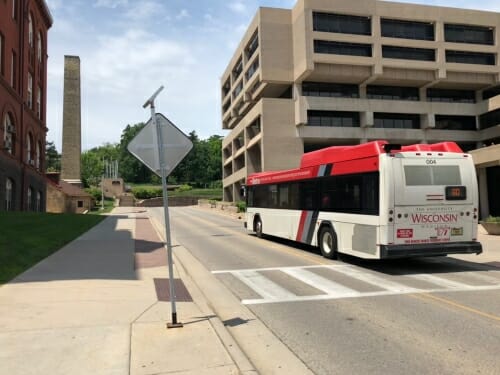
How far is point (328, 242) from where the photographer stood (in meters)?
14.1

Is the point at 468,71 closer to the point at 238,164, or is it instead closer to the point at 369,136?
the point at 369,136

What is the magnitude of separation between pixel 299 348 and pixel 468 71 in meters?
55.4

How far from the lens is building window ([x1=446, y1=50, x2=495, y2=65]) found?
178 feet

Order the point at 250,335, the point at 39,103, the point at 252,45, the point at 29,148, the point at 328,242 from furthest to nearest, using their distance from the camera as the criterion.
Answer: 1. the point at 252,45
2. the point at 39,103
3. the point at 29,148
4. the point at 328,242
5. the point at 250,335

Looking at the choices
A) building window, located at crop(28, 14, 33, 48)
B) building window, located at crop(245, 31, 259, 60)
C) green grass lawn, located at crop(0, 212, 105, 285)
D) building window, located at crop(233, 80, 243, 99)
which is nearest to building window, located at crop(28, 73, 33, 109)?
building window, located at crop(28, 14, 33, 48)

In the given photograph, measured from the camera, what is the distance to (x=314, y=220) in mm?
15086

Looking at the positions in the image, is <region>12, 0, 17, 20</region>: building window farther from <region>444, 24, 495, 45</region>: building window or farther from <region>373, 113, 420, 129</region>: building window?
<region>444, 24, 495, 45</region>: building window

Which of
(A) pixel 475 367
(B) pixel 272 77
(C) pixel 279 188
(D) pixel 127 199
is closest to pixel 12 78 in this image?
(C) pixel 279 188

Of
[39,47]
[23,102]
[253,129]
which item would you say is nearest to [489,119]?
[253,129]

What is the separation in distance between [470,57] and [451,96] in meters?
5.01

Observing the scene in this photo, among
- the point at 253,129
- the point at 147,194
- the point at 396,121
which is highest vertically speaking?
the point at 253,129

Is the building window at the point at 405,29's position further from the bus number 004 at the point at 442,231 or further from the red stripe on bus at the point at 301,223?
the bus number 004 at the point at 442,231

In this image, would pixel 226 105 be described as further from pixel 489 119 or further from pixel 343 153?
pixel 343 153

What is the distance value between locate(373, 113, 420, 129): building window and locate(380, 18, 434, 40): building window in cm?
880
